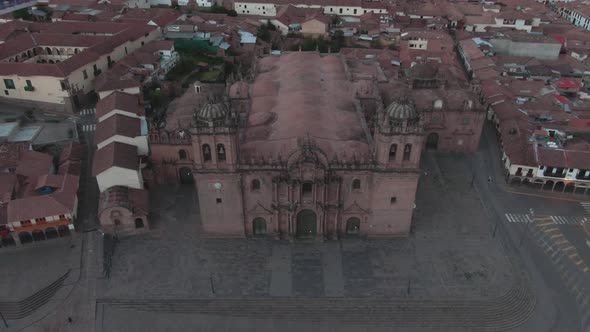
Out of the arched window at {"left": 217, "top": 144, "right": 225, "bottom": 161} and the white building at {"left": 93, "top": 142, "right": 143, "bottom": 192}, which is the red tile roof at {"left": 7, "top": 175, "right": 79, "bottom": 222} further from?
the arched window at {"left": 217, "top": 144, "right": 225, "bottom": 161}

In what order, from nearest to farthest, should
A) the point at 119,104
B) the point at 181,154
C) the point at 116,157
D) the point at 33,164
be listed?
the point at 116,157 → the point at 33,164 → the point at 181,154 → the point at 119,104

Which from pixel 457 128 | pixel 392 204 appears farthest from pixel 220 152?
pixel 457 128

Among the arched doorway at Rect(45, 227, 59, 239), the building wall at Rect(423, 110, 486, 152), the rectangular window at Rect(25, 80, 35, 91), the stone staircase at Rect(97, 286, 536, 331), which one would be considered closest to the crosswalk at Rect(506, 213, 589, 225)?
the stone staircase at Rect(97, 286, 536, 331)

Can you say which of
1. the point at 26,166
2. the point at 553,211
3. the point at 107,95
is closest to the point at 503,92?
the point at 553,211

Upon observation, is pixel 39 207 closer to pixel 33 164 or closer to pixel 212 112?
pixel 33 164

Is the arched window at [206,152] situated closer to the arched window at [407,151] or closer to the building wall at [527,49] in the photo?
the arched window at [407,151]

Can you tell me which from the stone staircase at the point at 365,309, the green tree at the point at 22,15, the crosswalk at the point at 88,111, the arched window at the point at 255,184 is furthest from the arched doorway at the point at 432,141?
the green tree at the point at 22,15

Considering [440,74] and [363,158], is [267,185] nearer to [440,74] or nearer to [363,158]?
[363,158]
